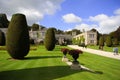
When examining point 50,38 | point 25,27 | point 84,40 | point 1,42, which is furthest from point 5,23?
point 25,27

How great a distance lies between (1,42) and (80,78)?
47.2 metres

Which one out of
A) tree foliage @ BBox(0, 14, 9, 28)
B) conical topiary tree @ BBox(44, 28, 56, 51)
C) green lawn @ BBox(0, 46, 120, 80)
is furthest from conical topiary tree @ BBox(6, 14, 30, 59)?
tree foliage @ BBox(0, 14, 9, 28)

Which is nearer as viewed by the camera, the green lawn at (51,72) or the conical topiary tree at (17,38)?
the green lawn at (51,72)

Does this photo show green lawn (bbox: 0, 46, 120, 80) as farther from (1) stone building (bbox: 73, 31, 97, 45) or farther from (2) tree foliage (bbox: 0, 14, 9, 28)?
(2) tree foliage (bbox: 0, 14, 9, 28)

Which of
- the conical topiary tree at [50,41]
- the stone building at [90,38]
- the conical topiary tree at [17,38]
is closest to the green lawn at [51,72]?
the conical topiary tree at [17,38]

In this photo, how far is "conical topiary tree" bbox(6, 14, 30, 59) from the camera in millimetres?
20266

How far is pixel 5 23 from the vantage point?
102938 millimetres

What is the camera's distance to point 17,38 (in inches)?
803

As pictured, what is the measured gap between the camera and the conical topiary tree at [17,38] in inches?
798

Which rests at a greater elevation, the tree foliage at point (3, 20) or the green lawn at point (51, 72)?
the tree foliage at point (3, 20)

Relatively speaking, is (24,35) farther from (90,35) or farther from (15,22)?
(90,35)

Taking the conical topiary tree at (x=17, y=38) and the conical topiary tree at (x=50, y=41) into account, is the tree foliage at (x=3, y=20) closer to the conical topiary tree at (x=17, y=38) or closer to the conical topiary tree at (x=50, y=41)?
the conical topiary tree at (x=50, y=41)

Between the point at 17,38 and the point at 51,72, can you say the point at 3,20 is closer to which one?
the point at 17,38

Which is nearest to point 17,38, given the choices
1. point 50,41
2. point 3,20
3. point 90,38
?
point 50,41
